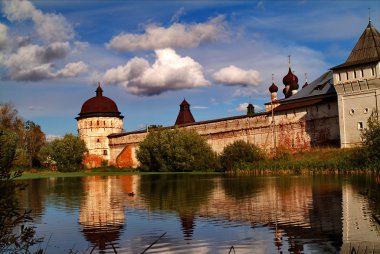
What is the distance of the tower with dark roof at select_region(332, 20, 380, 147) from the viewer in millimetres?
31734

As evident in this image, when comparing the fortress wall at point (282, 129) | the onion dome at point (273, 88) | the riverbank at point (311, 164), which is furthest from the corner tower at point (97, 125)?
the riverbank at point (311, 164)

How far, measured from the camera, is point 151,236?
9.51 m

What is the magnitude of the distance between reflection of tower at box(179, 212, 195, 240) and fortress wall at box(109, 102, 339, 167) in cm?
2337

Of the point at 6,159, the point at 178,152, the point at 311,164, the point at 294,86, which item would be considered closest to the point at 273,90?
the point at 294,86

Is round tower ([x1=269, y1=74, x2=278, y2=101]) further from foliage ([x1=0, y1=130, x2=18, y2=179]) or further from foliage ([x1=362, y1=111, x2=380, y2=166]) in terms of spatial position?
foliage ([x1=0, y1=130, x2=18, y2=179])

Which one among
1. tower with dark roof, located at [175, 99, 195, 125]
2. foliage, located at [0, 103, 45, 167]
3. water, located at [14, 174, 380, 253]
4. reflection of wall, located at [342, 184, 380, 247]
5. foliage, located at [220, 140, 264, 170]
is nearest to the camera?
water, located at [14, 174, 380, 253]

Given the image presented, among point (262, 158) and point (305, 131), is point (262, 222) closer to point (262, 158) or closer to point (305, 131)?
point (262, 158)

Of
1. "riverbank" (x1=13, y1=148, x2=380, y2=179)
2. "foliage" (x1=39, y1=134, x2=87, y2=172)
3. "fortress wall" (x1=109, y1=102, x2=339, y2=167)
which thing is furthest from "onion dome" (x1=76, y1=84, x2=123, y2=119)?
"riverbank" (x1=13, y1=148, x2=380, y2=179)

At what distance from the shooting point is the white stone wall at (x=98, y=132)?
55.7 meters

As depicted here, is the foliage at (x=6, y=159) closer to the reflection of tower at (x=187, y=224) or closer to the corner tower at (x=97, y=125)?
the reflection of tower at (x=187, y=224)

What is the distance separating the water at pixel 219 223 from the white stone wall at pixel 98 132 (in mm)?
38772

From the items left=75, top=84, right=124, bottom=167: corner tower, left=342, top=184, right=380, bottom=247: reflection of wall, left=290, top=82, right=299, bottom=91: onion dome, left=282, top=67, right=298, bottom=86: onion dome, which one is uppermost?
left=282, top=67, right=298, bottom=86: onion dome

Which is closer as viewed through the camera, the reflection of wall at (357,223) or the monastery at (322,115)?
the reflection of wall at (357,223)

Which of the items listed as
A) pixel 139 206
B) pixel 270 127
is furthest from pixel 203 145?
pixel 139 206
